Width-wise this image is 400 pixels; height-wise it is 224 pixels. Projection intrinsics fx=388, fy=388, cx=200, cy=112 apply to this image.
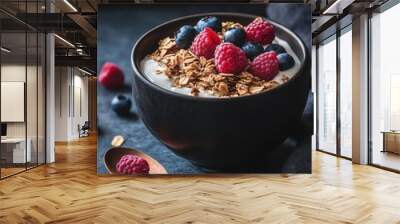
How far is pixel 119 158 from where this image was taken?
20.4 ft

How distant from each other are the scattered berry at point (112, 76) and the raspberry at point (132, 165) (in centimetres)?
117

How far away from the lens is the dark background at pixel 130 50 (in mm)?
6055

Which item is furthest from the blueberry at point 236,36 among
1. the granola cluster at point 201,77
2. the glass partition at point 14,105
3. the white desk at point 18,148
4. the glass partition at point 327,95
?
the glass partition at point 327,95

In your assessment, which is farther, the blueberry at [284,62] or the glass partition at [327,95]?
the glass partition at [327,95]

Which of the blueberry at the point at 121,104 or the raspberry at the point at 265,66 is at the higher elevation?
the raspberry at the point at 265,66

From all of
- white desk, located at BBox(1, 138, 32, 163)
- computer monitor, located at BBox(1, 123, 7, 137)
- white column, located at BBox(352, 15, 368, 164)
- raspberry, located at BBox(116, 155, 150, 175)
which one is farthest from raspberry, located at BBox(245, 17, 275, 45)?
computer monitor, located at BBox(1, 123, 7, 137)

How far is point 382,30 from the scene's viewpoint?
24.1 feet

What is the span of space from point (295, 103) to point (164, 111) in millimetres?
1955

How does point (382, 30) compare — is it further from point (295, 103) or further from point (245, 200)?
point (245, 200)

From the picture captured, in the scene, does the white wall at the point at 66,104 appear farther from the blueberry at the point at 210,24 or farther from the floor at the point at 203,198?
the blueberry at the point at 210,24

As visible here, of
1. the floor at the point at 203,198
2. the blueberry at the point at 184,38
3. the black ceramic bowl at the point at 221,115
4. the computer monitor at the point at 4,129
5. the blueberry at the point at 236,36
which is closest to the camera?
the floor at the point at 203,198

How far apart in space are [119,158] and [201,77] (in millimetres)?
1883

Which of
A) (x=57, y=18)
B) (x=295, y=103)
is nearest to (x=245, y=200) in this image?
(x=295, y=103)

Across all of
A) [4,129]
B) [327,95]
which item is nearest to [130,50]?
[4,129]
